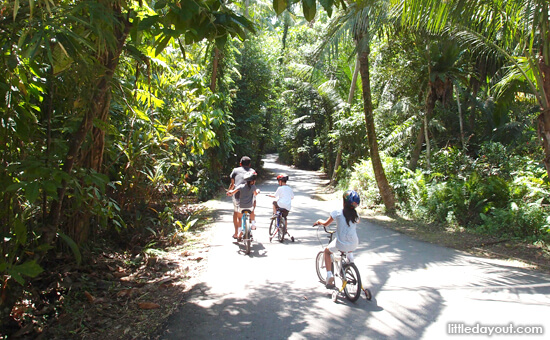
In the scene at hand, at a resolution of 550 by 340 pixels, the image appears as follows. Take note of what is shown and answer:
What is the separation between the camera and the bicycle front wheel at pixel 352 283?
5207mm

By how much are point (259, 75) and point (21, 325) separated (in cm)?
2048

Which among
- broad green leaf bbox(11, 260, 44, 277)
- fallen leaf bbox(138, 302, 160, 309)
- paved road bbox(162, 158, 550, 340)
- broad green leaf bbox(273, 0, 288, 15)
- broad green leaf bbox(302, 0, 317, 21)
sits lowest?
fallen leaf bbox(138, 302, 160, 309)

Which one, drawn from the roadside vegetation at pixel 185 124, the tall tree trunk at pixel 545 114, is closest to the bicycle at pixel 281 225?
the roadside vegetation at pixel 185 124

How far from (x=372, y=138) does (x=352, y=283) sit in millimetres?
7590

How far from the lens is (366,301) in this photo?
534 cm

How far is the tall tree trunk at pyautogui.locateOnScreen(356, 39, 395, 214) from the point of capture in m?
12.0

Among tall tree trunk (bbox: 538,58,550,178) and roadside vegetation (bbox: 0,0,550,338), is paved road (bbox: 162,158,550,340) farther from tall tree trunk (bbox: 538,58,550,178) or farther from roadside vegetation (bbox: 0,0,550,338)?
tall tree trunk (bbox: 538,58,550,178)

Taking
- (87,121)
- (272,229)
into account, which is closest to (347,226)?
(87,121)

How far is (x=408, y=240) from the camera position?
367 inches

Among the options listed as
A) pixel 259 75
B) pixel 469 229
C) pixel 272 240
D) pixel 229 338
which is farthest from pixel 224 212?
pixel 259 75

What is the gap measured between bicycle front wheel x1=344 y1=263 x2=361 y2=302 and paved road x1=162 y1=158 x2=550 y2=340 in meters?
0.12

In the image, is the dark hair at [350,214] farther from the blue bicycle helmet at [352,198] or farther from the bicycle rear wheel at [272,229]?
the bicycle rear wheel at [272,229]

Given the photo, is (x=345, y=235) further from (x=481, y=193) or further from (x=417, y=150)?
(x=417, y=150)

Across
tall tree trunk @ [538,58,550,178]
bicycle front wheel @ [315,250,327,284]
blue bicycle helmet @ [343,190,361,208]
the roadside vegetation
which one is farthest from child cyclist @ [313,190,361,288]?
tall tree trunk @ [538,58,550,178]
